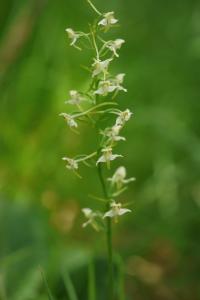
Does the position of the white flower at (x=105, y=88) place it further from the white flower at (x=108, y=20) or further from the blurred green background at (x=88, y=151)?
the blurred green background at (x=88, y=151)

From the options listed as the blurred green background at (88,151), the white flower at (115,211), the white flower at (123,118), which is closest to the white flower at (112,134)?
the white flower at (123,118)

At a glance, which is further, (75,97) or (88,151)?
(88,151)

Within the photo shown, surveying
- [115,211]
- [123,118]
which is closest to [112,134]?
[123,118]

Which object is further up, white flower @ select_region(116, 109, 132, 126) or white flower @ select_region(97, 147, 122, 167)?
white flower @ select_region(116, 109, 132, 126)

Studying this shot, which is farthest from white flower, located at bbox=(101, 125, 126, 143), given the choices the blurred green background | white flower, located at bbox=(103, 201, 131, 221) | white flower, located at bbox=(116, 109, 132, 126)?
the blurred green background

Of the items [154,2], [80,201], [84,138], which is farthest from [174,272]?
[154,2]

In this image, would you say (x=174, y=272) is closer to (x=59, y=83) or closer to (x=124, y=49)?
(x=59, y=83)

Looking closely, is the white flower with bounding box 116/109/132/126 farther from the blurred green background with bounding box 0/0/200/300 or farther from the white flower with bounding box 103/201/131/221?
the blurred green background with bounding box 0/0/200/300

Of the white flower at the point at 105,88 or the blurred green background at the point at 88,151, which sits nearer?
the white flower at the point at 105,88

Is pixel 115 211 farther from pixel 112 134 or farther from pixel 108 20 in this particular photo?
pixel 108 20

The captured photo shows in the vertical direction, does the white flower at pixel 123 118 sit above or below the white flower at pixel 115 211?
above
